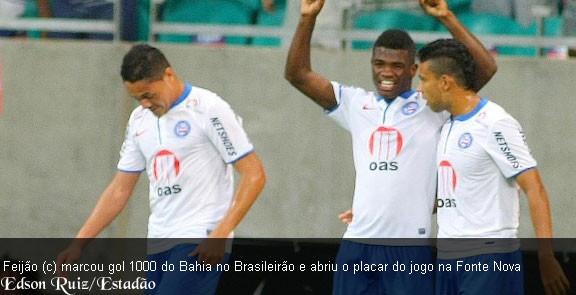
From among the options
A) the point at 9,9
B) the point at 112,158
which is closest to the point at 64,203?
the point at 112,158

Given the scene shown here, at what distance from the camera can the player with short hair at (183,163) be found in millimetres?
7730

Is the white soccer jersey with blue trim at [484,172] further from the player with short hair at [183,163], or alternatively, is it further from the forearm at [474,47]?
the player with short hair at [183,163]

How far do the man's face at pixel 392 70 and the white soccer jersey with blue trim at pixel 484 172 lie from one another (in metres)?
0.59

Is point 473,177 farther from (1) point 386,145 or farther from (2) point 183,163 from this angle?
(2) point 183,163

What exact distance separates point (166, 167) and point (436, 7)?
1.84 metres

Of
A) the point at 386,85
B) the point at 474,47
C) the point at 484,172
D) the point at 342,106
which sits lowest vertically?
the point at 484,172

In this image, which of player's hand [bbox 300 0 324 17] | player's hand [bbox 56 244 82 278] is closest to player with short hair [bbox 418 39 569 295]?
player's hand [bbox 300 0 324 17]

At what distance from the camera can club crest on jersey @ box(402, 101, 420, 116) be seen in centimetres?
809

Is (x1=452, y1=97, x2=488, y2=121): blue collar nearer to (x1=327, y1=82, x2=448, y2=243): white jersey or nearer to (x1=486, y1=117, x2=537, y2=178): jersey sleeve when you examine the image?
(x1=486, y1=117, x2=537, y2=178): jersey sleeve

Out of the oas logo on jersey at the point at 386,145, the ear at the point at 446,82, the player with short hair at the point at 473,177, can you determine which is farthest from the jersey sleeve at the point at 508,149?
the oas logo on jersey at the point at 386,145

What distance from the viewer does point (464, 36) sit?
7.91 metres

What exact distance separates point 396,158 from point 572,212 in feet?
8.72

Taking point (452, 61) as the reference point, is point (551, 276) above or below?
below

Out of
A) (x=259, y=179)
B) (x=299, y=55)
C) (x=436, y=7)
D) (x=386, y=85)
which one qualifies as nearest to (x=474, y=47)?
(x=436, y=7)
